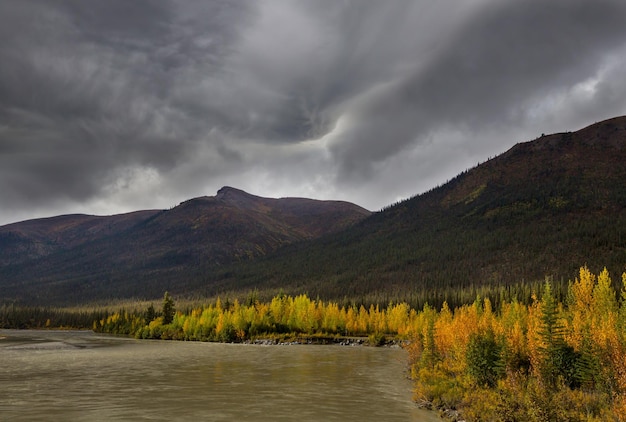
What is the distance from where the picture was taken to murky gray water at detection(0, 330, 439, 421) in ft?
112

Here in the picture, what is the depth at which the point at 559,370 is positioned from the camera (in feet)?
137

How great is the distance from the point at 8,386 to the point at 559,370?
5287 centimetres

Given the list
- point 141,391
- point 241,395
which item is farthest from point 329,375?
point 141,391

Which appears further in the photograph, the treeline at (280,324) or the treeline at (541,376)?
the treeline at (280,324)

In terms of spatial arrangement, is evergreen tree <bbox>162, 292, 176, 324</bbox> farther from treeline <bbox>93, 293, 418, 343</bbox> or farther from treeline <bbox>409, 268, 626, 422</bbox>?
treeline <bbox>409, 268, 626, 422</bbox>

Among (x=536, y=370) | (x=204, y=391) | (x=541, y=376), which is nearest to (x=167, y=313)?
(x=204, y=391)

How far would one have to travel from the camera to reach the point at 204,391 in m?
45.2

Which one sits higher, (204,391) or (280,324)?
(280,324)

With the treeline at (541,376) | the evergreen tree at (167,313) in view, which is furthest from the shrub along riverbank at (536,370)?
the evergreen tree at (167,313)

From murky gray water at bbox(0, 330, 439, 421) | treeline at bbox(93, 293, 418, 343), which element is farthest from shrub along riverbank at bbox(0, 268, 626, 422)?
treeline at bbox(93, 293, 418, 343)

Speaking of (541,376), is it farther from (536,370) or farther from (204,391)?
(204,391)

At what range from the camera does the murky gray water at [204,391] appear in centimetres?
3428

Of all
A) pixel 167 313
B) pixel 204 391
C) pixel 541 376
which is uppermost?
pixel 167 313

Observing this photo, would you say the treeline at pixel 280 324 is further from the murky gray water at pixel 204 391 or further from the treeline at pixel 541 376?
the treeline at pixel 541 376
